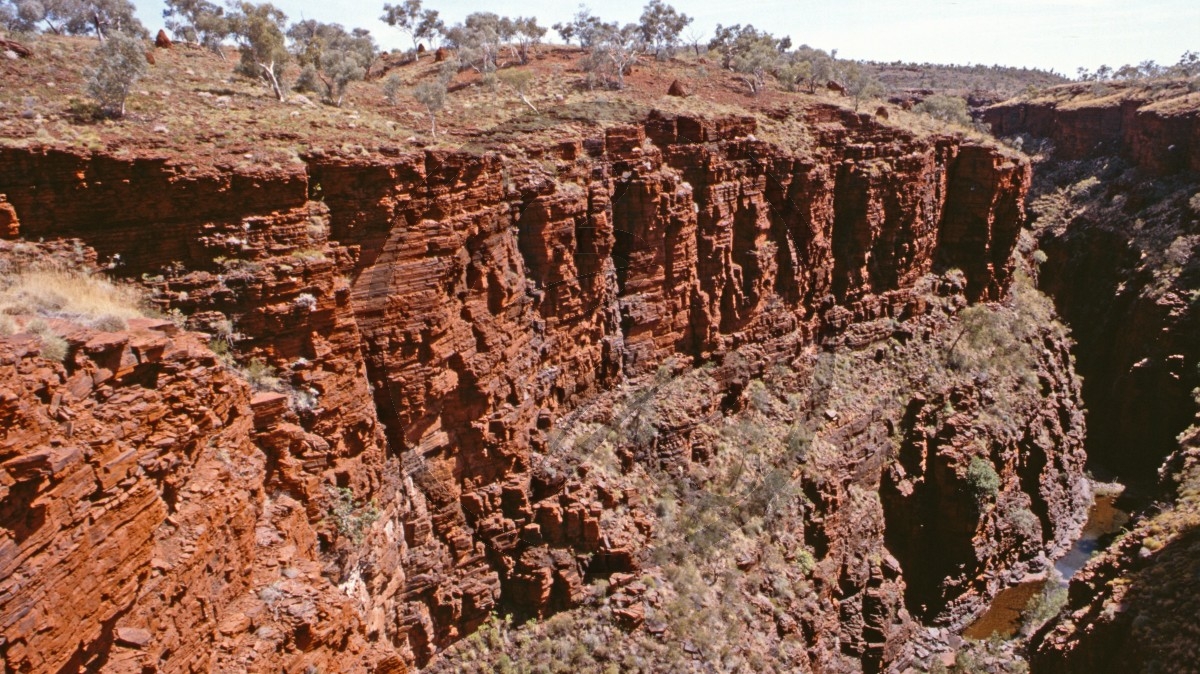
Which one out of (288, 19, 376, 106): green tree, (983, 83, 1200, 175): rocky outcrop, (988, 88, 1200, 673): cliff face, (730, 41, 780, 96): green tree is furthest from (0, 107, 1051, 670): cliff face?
(983, 83, 1200, 175): rocky outcrop

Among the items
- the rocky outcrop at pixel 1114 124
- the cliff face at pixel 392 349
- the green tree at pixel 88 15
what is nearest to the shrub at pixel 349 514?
the cliff face at pixel 392 349

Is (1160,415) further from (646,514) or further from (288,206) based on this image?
(288,206)

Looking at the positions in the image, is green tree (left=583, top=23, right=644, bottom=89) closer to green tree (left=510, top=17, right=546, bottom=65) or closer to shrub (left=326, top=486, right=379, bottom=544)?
green tree (left=510, top=17, right=546, bottom=65)

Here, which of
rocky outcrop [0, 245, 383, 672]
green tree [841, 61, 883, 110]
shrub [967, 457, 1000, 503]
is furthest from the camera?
green tree [841, 61, 883, 110]

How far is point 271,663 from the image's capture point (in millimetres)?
11875

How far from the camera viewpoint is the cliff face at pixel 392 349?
1127 cm

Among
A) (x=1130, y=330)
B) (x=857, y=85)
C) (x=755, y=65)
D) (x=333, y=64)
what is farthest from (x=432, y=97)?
(x=1130, y=330)

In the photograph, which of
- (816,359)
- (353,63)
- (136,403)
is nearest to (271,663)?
(136,403)

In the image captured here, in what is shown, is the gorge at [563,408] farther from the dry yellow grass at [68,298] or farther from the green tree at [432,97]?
the green tree at [432,97]

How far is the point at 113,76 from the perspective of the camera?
1738 cm

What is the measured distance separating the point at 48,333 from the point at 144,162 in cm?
613

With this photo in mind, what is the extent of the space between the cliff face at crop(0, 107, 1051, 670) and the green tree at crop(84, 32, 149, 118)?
4.23 metres

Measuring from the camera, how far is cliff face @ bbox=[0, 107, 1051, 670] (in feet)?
37.0

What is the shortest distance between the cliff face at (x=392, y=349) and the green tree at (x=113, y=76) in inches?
167
